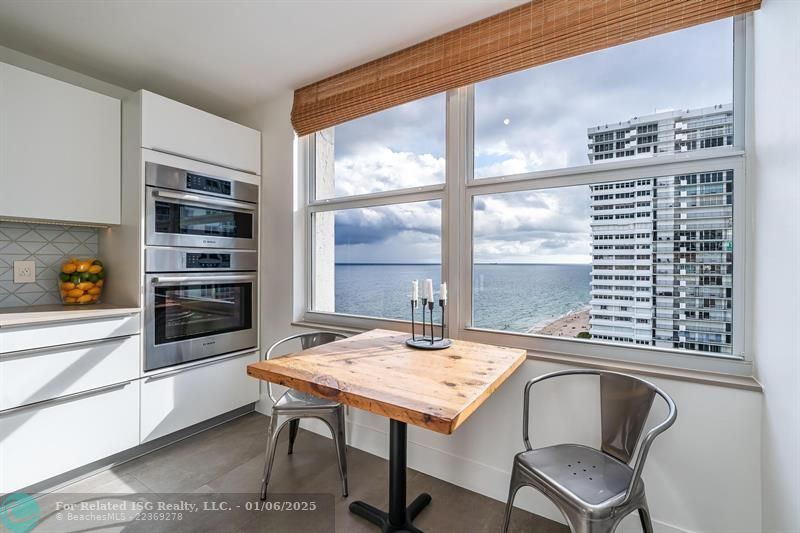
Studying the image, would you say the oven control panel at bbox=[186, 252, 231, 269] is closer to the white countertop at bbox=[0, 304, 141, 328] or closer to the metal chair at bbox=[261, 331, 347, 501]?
the white countertop at bbox=[0, 304, 141, 328]

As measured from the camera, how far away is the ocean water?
187 cm

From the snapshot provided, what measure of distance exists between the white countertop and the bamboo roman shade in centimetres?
173

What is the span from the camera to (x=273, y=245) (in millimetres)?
Answer: 2912

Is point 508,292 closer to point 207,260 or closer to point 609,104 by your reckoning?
point 609,104

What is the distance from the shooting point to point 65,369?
194 centimetres

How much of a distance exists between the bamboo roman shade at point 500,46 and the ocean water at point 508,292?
3.40ft

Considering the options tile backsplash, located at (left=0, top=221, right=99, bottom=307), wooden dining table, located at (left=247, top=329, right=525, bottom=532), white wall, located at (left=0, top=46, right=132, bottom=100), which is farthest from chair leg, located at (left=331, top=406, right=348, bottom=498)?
white wall, located at (left=0, top=46, right=132, bottom=100)

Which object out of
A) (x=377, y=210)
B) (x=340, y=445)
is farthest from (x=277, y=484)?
(x=377, y=210)

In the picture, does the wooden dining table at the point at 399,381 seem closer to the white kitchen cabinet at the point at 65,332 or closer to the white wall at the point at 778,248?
the white wall at the point at 778,248

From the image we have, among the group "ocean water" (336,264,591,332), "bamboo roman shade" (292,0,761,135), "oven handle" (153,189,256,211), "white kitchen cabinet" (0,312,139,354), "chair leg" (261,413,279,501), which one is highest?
"bamboo roman shade" (292,0,761,135)

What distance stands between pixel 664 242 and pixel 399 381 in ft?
A: 4.37

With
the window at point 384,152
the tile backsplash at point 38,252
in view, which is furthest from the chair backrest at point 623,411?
the tile backsplash at point 38,252

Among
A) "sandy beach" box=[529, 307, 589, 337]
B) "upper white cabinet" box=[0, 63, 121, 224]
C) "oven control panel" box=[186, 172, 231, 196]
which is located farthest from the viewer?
"oven control panel" box=[186, 172, 231, 196]

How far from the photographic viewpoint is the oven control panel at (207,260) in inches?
99.0
